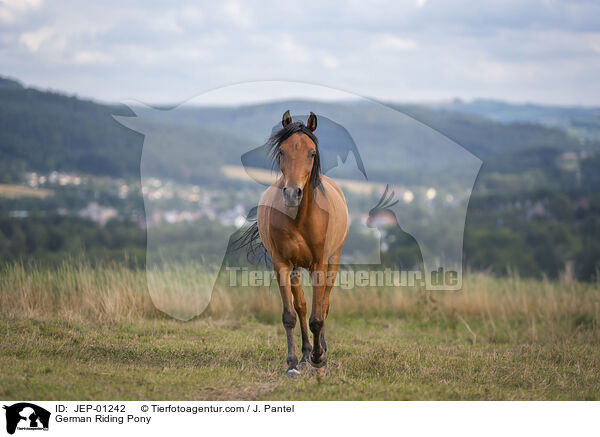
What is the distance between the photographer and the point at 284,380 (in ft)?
21.8

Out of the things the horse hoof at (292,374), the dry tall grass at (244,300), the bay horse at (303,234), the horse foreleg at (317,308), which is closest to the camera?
the bay horse at (303,234)

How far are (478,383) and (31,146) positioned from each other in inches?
1227

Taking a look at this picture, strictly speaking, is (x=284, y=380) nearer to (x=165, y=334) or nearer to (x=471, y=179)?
(x=165, y=334)

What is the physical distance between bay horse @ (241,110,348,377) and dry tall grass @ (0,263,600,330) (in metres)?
3.57

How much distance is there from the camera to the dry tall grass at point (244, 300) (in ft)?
32.6

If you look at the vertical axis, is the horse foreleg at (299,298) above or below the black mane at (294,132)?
below

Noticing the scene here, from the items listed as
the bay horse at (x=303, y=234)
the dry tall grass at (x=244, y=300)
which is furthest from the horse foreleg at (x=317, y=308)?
the dry tall grass at (x=244, y=300)

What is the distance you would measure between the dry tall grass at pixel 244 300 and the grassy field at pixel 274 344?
26mm

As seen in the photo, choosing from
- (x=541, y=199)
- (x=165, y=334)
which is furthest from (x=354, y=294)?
(x=541, y=199)

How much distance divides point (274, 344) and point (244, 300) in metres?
3.25

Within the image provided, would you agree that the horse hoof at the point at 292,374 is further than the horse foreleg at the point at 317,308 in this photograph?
No

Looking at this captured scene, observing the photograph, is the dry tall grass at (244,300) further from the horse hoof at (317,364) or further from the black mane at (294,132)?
the black mane at (294,132)
